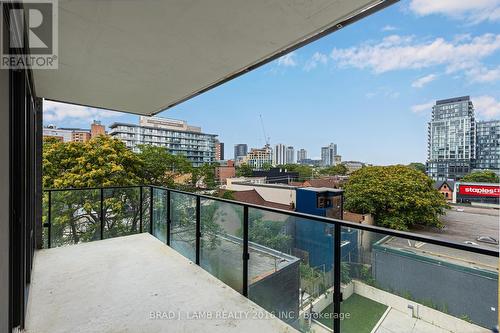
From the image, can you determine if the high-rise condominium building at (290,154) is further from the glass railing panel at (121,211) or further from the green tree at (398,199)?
the glass railing panel at (121,211)

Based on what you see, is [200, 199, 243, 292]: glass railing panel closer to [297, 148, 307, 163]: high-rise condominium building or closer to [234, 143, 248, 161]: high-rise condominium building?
[297, 148, 307, 163]: high-rise condominium building

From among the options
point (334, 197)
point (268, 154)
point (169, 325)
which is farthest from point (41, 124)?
point (268, 154)

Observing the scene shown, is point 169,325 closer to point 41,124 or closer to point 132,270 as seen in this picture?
point 132,270

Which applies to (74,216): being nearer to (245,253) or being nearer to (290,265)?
(245,253)

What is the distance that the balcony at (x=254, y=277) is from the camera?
4.18 feet

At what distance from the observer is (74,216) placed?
4.21 metres

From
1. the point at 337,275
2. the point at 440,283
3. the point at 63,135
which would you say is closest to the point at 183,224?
the point at 337,275

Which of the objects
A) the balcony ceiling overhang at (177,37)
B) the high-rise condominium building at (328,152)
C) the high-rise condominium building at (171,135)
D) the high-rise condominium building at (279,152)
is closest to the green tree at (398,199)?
the balcony ceiling overhang at (177,37)

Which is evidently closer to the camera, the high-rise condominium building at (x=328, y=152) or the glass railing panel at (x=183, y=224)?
the glass railing panel at (x=183, y=224)

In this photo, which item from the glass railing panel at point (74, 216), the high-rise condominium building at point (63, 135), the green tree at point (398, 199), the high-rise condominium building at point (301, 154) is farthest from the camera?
the high-rise condominium building at point (301, 154)

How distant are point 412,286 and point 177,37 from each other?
2.28m

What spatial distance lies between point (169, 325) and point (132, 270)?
4.19 feet

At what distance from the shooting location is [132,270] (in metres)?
2.99

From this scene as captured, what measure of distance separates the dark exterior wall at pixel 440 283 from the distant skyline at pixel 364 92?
Result: 1261cm
